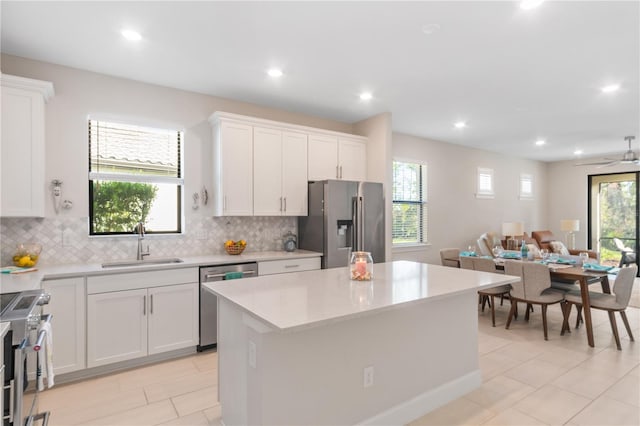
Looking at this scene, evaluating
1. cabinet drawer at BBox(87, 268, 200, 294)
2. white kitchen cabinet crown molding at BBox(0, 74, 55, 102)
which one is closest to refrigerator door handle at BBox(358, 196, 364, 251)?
cabinet drawer at BBox(87, 268, 200, 294)

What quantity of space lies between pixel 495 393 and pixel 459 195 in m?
4.83

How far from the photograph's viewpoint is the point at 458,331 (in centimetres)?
262

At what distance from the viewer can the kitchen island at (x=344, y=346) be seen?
174cm

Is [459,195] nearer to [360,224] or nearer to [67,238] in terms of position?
[360,224]

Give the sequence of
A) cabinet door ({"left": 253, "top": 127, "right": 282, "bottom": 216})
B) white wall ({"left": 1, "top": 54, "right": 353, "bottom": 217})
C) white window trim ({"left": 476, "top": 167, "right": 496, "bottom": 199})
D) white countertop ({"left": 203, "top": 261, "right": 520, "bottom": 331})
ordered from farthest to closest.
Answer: white window trim ({"left": 476, "top": 167, "right": 496, "bottom": 199})
cabinet door ({"left": 253, "top": 127, "right": 282, "bottom": 216})
white wall ({"left": 1, "top": 54, "right": 353, "bottom": 217})
white countertop ({"left": 203, "top": 261, "right": 520, "bottom": 331})

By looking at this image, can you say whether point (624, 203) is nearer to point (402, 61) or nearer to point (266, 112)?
point (402, 61)

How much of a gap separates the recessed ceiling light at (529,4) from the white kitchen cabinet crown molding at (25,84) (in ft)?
12.1

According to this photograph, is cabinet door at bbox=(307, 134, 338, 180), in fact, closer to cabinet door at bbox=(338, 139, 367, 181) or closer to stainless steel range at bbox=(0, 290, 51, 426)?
cabinet door at bbox=(338, 139, 367, 181)

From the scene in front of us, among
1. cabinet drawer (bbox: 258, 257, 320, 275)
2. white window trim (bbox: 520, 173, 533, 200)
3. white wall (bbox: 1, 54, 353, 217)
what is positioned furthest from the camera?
white window trim (bbox: 520, 173, 533, 200)

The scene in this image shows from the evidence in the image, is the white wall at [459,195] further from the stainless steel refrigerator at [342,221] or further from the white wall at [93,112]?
the white wall at [93,112]

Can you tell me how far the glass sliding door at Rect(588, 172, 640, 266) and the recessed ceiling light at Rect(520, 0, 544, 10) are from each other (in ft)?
25.2

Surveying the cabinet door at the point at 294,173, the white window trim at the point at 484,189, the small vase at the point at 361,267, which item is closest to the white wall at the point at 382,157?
the cabinet door at the point at 294,173

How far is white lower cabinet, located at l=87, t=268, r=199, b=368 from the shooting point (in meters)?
2.92

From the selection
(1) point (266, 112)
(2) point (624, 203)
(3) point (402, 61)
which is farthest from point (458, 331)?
(2) point (624, 203)
